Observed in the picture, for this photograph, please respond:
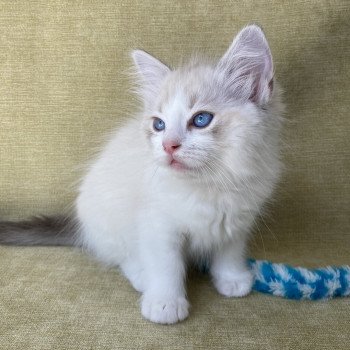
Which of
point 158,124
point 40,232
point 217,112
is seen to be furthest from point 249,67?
point 40,232

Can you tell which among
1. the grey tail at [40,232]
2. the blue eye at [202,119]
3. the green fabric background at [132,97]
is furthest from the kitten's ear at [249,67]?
the grey tail at [40,232]

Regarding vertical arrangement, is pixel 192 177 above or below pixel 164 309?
above

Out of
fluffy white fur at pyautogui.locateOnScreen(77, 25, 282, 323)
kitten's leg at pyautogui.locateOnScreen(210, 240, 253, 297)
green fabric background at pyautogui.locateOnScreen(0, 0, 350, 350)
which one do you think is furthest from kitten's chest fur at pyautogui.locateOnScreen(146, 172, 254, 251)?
green fabric background at pyautogui.locateOnScreen(0, 0, 350, 350)

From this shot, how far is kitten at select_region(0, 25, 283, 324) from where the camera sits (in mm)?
1176

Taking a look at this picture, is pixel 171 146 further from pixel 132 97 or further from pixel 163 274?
pixel 132 97

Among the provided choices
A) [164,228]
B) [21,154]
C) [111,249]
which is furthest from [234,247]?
[21,154]

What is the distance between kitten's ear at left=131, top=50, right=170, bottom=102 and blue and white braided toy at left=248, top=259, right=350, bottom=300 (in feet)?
2.17

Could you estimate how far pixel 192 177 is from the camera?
1.21m

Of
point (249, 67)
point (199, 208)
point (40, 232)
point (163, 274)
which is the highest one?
point (249, 67)

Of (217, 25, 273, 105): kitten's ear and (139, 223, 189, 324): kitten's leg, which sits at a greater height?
(217, 25, 273, 105): kitten's ear

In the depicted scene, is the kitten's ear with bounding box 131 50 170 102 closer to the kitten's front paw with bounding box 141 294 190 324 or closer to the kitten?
the kitten

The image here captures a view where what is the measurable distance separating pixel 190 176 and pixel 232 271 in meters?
0.39

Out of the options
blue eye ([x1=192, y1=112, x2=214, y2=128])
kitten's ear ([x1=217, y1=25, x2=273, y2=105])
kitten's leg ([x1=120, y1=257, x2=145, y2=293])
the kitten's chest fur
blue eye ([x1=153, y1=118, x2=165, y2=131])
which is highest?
kitten's ear ([x1=217, y1=25, x2=273, y2=105])

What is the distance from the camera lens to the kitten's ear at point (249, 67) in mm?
1178
